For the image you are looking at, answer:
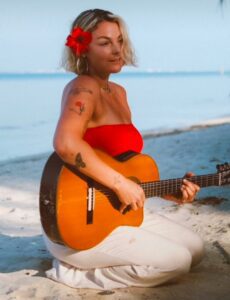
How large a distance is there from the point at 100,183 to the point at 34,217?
2.21 metres

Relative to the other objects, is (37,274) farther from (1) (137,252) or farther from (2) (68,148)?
A: (2) (68,148)

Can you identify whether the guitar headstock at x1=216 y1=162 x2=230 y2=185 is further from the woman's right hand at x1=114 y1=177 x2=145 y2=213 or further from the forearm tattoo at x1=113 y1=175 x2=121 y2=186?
the forearm tattoo at x1=113 y1=175 x2=121 y2=186

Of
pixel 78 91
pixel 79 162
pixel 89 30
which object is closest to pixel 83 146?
pixel 79 162

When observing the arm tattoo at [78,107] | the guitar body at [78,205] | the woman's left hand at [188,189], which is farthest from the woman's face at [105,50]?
the woman's left hand at [188,189]

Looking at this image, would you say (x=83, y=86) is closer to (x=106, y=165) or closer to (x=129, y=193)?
(x=106, y=165)

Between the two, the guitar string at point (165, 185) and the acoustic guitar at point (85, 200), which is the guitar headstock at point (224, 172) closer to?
the guitar string at point (165, 185)

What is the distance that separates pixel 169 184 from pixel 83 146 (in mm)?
625

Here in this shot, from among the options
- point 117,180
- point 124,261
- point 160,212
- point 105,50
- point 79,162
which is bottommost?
point 160,212

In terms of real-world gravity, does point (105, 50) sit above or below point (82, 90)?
above

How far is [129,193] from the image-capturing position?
9.09ft

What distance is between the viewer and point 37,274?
327 cm

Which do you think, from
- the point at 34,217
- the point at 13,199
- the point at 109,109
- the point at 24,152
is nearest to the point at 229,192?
the point at 34,217

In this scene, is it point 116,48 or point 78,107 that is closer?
point 78,107

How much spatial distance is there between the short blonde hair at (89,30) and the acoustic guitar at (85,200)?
1.76ft
